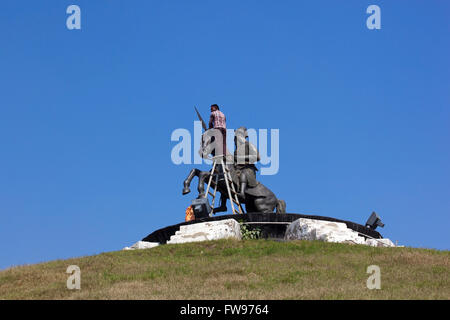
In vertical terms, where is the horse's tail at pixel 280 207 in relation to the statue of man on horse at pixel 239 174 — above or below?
below

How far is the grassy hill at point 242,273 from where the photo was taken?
592 inches

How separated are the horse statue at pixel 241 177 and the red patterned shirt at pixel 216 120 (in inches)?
10.2

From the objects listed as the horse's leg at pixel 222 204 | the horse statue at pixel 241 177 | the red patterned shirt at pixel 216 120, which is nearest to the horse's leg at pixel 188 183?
the horse statue at pixel 241 177

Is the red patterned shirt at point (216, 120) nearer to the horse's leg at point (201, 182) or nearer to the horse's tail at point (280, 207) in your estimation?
the horse's leg at point (201, 182)

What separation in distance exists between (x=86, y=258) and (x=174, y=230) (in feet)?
18.9

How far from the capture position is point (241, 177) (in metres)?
28.9

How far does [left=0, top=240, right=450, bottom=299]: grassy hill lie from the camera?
15.0 m

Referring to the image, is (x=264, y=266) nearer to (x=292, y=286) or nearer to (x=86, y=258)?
(x=292, y=286)

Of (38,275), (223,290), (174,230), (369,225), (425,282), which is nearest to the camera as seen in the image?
(223,290)

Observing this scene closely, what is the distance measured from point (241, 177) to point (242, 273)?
11.4m

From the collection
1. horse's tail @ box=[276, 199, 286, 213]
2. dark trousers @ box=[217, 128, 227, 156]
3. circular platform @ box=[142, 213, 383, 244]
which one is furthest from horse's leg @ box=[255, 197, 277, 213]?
dark trousers @ box=[217, 128, 227, 156]

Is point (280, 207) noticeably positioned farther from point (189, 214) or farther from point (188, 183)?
point (188, 183)
